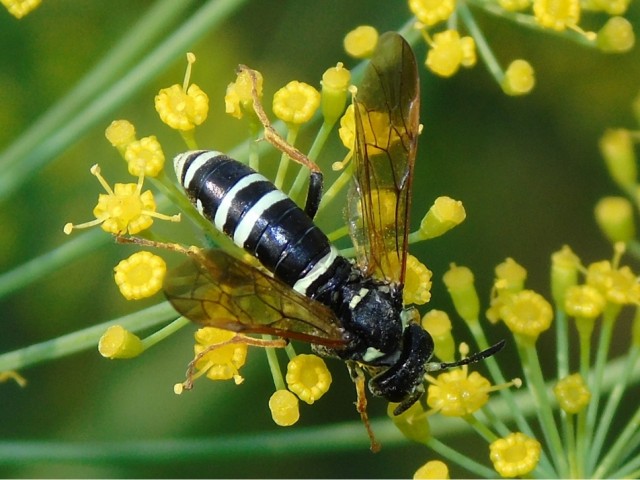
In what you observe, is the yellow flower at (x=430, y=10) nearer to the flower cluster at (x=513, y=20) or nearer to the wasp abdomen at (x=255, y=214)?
the flower cluster at (x=513, y=20)

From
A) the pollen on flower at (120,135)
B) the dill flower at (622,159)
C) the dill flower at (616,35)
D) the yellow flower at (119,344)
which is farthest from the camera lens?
the dill flower at (622,159)

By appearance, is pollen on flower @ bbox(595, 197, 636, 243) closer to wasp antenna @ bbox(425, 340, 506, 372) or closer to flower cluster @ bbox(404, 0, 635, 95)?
flower cluster @ bbox(404, 0, 635, 95)

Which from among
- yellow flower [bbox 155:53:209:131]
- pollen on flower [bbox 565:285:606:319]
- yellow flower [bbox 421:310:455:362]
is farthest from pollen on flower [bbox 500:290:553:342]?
yellow flower [bbox 155:53:209:131]

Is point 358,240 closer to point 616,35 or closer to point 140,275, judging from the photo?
point 140,275

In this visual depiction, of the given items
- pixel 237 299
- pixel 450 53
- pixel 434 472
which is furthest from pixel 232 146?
pixel 434 472

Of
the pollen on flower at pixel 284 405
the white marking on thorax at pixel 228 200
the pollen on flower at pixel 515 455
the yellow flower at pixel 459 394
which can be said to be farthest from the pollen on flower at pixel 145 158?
the pollen on flower at pixel 515 455

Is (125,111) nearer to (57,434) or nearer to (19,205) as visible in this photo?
(19,205)
